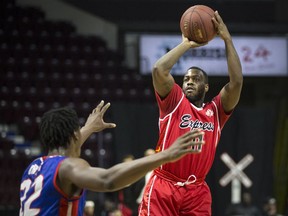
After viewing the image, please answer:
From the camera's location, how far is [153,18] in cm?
2003

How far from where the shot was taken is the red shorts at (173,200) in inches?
222

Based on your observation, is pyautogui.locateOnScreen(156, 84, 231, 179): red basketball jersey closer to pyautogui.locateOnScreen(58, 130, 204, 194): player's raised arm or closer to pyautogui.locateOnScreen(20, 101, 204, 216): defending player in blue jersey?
pyautogui.locateOnScreen(20, 101, 204, 216): defending player in blue jersey

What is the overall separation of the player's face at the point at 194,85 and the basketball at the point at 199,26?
1.00ft

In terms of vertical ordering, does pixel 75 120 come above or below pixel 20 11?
below

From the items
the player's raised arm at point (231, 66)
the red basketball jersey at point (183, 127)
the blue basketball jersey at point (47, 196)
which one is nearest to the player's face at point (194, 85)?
the red basketball jersey at point (183, 127)

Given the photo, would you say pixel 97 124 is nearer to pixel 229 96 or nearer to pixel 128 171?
pixel 229 96

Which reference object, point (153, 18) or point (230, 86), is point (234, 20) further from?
point (230, 86)

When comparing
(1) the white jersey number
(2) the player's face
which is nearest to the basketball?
(2) the player's face

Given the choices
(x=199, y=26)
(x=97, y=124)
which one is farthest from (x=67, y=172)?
(x=199, y=26)

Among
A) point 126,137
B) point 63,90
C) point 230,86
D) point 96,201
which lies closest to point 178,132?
point 230,86

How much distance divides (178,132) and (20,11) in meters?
14.6

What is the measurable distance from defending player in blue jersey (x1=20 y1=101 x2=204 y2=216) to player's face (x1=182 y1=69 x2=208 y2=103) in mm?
2062

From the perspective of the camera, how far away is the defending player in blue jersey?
3.64m

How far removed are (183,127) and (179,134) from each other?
65 mm
